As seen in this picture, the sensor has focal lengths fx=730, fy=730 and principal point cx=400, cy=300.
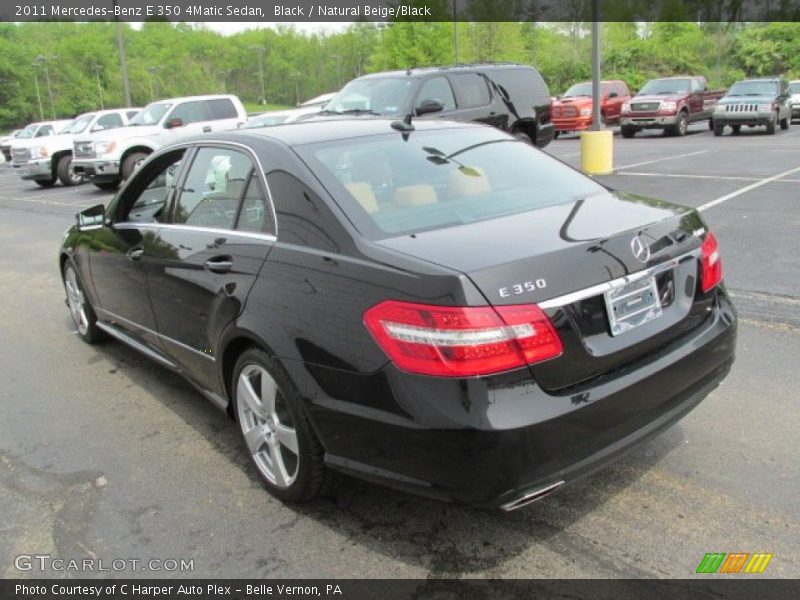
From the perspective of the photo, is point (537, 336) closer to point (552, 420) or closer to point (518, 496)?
point (552, 420)

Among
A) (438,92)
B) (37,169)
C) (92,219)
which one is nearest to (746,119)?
(438,92)

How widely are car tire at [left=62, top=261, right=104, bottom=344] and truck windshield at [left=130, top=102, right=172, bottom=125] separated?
39.3 ft

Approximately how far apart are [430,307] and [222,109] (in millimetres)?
16417

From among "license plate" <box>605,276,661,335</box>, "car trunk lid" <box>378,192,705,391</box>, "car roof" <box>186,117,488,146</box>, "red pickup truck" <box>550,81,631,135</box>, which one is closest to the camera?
"car trunk lid" <box>378,192,705,391</box>

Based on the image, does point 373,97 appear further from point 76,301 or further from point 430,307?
point 430,307

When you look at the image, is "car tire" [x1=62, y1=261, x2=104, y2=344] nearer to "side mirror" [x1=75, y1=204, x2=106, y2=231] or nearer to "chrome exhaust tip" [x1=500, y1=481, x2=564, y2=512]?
"side mirror" [x1=75, y1=204, x2=106, y2=231]

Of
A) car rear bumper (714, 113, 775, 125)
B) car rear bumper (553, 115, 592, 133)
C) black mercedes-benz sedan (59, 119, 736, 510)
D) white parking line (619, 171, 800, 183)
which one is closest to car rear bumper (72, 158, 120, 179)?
white parking line (619, 171, 800, 183)

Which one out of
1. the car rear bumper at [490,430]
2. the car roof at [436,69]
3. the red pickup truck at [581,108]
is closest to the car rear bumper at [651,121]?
the red pickup truck at [581,108]

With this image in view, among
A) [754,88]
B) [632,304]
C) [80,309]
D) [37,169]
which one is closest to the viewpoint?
[632,304]

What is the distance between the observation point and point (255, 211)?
338cm

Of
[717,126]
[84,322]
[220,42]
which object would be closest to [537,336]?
[84,322]

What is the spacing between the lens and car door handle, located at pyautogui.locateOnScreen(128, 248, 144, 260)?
428 centimetres

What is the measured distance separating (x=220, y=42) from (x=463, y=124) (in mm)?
139768

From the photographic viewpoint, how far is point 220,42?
13212 cm
